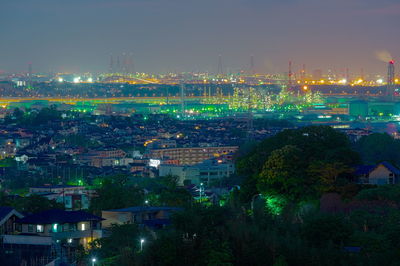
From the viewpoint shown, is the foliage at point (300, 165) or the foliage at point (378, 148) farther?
the foliage at point (378, 148)

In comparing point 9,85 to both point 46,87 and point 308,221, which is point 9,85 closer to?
point 46,87

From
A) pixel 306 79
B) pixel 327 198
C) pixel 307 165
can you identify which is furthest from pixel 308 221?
pixel 306 79

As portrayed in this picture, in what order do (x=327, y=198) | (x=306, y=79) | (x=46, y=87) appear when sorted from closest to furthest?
(x=327, y=198), (x=46, y=87), (x=306, y=79)

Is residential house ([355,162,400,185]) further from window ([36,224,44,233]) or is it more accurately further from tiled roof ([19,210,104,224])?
window ([36,224,44,233])

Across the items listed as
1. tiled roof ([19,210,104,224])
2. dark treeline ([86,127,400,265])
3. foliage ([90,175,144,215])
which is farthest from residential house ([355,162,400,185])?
tiled roof ([19,210,104,224])

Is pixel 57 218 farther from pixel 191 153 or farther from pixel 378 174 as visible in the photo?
pixel 191 153

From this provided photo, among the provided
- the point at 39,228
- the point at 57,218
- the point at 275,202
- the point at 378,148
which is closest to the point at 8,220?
the point at 39,228

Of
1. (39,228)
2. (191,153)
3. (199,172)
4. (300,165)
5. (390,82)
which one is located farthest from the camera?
(390,82)

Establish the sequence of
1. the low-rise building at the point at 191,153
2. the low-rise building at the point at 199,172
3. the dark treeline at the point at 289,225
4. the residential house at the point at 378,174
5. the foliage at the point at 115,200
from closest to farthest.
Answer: the dark treeline at the point at 289,225
the residential house at the point at 378,174
the foliage at the point at 115,200
the low-rise building at the point at 199,172
the low-rise building at the point at 191,153

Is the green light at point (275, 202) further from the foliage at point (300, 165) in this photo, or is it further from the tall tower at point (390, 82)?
the tall tower at point (390, 82)

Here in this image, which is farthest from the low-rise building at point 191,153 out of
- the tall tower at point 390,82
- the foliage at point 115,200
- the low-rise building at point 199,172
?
the tall tower at point 390,82

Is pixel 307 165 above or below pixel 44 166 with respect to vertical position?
above
